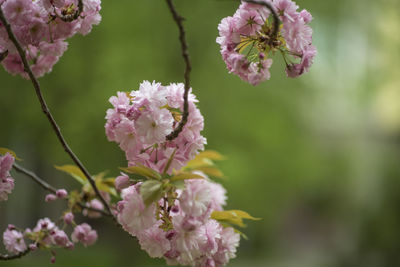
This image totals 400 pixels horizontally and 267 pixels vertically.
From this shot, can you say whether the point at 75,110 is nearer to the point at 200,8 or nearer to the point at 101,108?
the point at 101,108

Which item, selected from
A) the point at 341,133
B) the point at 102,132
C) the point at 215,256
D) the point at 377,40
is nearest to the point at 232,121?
the point at 102,132

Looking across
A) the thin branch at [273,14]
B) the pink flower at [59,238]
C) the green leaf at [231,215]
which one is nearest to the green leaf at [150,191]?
the green leaf at [231,215]

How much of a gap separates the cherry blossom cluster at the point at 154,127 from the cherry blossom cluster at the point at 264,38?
9 cm

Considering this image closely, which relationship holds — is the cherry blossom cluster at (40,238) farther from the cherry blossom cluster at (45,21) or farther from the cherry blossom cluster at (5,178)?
the cherry blossom cluster at (45,21)

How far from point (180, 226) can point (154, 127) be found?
0.14 metres

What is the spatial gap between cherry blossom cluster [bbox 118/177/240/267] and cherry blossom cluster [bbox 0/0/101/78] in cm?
26

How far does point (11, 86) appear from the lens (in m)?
2.77

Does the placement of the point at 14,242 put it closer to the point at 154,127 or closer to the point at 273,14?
the point at 154,127

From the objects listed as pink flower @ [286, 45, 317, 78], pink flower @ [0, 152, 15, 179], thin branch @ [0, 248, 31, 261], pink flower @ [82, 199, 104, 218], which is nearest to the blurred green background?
pink flower @ [82, 199, 104, 218]

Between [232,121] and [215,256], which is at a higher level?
[215,256]

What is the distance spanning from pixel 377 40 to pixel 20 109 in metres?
4.58

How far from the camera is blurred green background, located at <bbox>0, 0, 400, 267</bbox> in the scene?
2.85 m

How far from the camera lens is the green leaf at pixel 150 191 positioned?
2.06 ft

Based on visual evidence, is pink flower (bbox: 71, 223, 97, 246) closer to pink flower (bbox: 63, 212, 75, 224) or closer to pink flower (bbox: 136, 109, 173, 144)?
pink flower (bbox: 63, 212, 75, 224)
